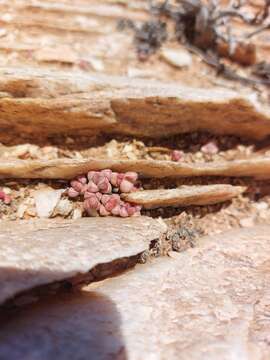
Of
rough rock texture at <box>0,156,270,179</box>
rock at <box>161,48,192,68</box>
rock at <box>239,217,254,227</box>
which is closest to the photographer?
rough rock texture at <box>0,156,270,179</box>

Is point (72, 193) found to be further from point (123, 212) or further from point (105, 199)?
point (123, 212)

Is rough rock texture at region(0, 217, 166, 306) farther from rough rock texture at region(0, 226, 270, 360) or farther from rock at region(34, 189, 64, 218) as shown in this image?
rough rock texture at region(0, 226, 270, 360)

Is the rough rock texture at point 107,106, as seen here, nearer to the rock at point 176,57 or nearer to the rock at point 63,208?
the rock at point 63,208

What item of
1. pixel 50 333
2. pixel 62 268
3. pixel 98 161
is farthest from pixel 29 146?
pixel 50 333

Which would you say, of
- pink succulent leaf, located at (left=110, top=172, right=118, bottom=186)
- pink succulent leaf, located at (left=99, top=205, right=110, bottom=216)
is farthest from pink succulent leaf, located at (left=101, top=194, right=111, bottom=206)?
pink succulent leaf, located at (left=110, top=172, right=118, bottom=186)

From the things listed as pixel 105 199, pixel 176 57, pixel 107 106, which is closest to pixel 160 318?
pixel 105 199

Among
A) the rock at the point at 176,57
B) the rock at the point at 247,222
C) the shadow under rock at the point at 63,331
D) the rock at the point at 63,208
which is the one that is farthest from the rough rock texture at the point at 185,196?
the rock at the point at 176,57
